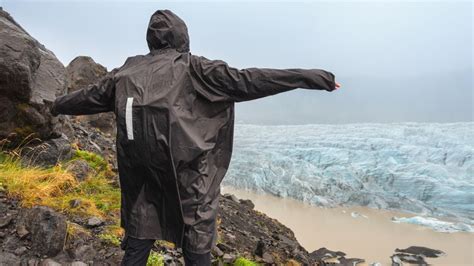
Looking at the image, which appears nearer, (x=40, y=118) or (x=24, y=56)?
(x=24, y=56)

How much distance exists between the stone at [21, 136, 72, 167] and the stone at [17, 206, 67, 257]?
1310 mm

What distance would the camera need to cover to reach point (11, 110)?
358 cm

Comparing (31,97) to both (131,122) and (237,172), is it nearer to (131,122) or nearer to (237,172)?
(131,122)

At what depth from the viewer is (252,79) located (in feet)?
5.66

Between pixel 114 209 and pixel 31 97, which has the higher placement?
pixel 31 97

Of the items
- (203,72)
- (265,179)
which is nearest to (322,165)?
(265,179)

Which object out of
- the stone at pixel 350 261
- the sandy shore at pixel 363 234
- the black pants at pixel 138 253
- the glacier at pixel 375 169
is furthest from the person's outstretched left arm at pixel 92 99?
the glacier at pixel 375 169

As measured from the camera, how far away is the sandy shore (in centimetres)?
782

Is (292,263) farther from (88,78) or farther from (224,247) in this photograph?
Result: (88,78)

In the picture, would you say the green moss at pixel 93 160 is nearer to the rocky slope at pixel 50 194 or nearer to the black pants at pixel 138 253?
the rocky slope at pixel 50 194

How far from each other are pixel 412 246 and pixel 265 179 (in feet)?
18.8

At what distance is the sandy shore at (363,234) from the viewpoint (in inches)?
308

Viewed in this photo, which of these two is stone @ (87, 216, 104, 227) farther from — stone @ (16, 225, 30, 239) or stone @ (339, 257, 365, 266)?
stone @ (339, 257, 365, 266)

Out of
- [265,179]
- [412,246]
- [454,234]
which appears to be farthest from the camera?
[265,179]
